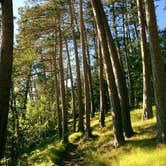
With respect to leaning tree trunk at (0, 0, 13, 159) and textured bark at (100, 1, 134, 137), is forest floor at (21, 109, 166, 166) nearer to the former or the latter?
textured bark at (100, 1, 134, 137)

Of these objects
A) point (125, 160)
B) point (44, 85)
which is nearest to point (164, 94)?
point (125, 160)

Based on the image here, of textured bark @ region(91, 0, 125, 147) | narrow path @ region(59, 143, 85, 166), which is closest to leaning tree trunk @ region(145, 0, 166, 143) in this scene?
textured bark @ region(91, 0, 125, 147)

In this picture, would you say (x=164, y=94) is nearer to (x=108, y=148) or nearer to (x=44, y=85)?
(x=108, y=148)

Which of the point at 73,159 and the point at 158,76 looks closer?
the point at 158,76

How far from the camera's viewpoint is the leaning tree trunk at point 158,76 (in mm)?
12320

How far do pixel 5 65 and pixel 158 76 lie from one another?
5.49 m

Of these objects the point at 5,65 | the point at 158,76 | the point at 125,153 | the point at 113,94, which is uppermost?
the point at 5,65

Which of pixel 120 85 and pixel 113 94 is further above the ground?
pixel 120 85

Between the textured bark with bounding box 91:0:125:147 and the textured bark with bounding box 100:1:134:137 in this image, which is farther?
the textured bark with bounding box 100:1:134:137

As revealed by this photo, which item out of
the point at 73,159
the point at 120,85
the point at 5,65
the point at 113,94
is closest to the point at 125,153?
the point at 113,94

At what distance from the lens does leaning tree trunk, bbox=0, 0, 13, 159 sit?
8.55 m

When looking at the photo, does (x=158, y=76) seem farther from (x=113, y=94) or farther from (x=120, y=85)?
(x=120, y=85)

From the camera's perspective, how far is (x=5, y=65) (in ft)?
29.3

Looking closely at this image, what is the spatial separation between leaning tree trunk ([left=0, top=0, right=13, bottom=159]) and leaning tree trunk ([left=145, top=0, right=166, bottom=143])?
5253 mm
